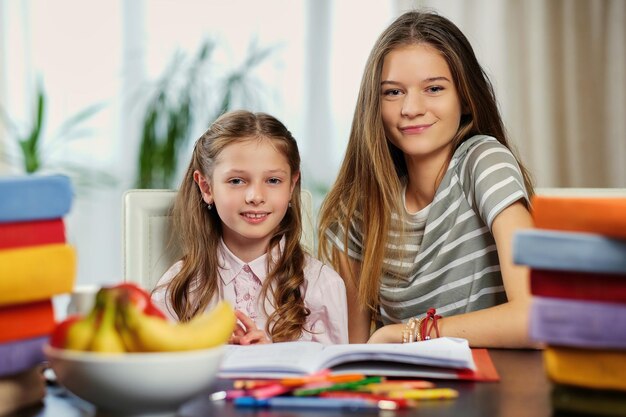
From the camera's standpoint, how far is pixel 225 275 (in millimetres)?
2105

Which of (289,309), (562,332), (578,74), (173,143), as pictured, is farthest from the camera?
(578,74)

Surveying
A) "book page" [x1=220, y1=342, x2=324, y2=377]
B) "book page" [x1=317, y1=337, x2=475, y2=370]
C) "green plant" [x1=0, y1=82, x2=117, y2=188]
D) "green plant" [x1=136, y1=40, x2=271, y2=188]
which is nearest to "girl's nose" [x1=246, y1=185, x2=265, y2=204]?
"book page" [x1=220, y1=342, x2=324, y2=377]

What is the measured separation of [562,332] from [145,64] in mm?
3814

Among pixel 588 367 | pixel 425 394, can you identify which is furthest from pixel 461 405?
pixel 588 367

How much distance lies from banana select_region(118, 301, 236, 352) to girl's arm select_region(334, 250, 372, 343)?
1269mm

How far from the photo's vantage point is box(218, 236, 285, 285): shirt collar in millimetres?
2088

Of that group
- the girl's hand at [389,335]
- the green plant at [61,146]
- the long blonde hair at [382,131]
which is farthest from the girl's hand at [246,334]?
the green plant at [61,146]

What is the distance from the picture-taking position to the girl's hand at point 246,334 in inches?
68.6

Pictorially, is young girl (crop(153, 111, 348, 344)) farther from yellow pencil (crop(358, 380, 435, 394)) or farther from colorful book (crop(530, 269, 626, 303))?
colorful book (crop(530, 269, 626, 303))

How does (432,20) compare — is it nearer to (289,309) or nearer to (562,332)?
(289,309)

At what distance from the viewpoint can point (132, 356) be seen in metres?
0.85

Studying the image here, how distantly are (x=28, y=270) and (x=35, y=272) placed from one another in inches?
0.4

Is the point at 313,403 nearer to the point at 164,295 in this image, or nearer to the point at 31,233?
the point at 31,233

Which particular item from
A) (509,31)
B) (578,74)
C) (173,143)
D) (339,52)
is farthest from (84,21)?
(578,74)
